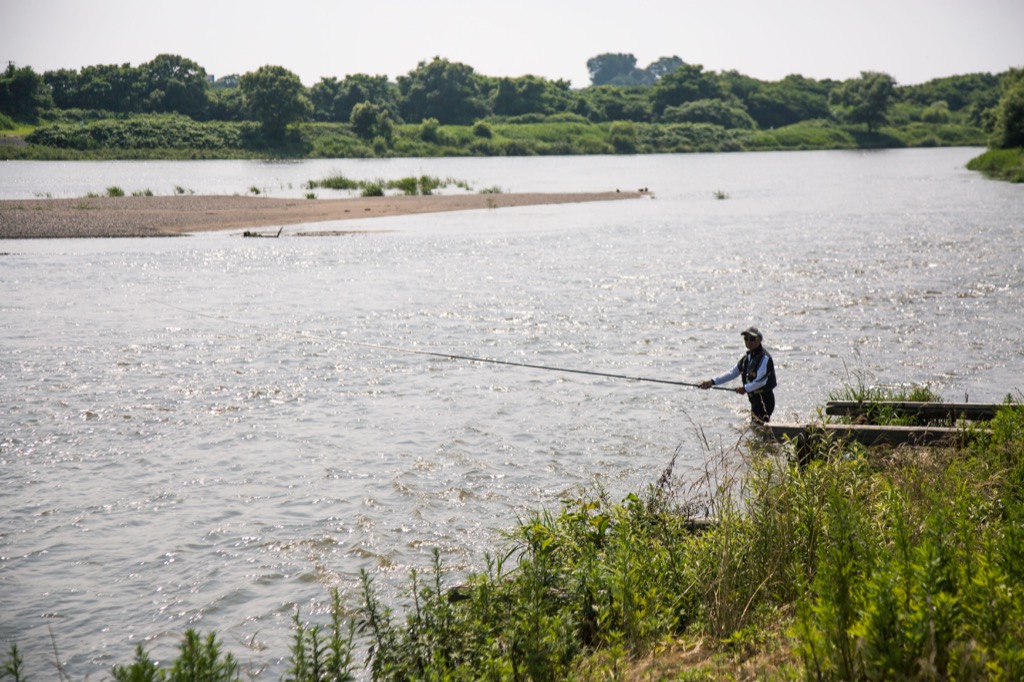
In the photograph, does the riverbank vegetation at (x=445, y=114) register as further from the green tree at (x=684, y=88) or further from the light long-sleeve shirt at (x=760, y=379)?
the light long-sleeve shirt at (x=760, y=379)

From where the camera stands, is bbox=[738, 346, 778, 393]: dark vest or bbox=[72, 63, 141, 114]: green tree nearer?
bbox=[738, 346, 778, 393]: dark vest

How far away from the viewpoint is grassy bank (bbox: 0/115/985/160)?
120 metres

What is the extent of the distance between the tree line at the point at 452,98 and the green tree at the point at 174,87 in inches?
6.4

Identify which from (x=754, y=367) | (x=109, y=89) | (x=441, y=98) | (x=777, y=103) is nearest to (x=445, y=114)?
(x=441, y=98)

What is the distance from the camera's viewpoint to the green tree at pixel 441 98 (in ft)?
541

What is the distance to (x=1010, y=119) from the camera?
7269cm

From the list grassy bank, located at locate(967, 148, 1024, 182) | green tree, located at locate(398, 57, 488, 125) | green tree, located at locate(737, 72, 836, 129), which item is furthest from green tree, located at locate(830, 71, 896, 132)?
grassy bank, located at locate(967, 148, 1024, 182)

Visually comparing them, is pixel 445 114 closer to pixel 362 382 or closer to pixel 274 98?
pixel 274 98

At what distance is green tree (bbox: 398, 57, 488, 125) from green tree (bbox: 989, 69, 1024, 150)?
102 metres

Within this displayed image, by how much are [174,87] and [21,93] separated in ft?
77.9

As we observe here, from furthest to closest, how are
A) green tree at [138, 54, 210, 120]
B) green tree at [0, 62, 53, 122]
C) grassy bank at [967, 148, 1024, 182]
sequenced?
green tree at [138, 54, 210, 120] < green tree at [0, 62, 53, 122] < grassy bank at [967, 148, 1024, 182]

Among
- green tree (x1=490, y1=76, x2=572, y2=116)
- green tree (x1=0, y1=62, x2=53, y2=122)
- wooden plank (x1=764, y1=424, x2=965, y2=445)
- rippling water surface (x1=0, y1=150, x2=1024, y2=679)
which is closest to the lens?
rippling water surface (x1=0, y1=150, x2=1024, y2=679)

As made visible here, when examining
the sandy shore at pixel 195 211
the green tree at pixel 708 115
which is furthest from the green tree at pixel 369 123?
the sandy shore at pixel 195 211

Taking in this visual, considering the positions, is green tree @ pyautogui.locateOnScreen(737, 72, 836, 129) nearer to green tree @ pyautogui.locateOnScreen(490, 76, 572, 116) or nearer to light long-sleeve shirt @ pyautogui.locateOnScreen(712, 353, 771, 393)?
green tree @ pyautogui.locateOnScreen(490, 76, 572, 116)
